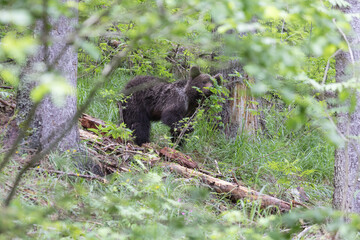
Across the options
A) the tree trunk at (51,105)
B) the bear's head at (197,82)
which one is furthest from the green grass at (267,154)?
the tree trunk at (51,105)

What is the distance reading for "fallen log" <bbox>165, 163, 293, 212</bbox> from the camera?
4.64 meters

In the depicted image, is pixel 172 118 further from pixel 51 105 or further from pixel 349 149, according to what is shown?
pixel 349 149

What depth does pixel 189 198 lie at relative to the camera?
14.4ft

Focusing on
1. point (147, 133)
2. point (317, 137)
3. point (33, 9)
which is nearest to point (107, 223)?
point (33, 9)

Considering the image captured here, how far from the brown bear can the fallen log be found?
1804mm

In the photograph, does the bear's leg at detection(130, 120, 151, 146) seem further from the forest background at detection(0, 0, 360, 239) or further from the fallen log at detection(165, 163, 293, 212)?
the fallen log at detection(165, 163, 293, 212)

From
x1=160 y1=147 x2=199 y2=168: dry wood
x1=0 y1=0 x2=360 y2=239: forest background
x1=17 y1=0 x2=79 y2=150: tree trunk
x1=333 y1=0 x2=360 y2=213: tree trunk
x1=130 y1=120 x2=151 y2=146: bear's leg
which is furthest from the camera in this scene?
x1=130 y1=120 x2=151 y2=146: bear's leg

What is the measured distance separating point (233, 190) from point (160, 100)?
3.21 metres

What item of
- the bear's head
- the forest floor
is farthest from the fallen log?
the bear's head

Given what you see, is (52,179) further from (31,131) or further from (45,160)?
(31,131)

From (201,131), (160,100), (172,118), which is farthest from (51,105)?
(201,131)

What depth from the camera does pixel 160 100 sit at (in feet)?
24.7

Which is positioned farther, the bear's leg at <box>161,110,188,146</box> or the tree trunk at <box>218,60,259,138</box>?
the tree trunk at <box>218,60,259,138</box>

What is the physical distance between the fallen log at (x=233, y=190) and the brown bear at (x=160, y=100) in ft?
5.92
